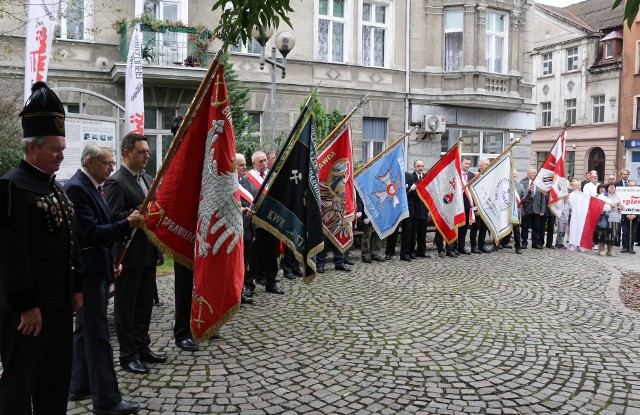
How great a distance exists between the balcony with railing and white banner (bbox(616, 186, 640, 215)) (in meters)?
12.1

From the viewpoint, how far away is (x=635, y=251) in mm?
14398

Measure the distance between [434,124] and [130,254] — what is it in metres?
16.7

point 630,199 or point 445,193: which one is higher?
point 445,193

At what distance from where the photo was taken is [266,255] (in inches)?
325

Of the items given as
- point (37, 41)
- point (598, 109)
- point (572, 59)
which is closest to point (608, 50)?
point (572, 59)

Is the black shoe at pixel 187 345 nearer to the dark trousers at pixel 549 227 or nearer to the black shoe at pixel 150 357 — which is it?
the black shoe at pixel 150 357

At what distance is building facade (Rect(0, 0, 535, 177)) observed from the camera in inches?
629

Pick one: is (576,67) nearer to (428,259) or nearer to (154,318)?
(428,259)

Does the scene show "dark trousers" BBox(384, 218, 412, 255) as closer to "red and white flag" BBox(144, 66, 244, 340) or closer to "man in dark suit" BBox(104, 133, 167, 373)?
"red and white flag" BBox(144, 66, 244, 340)

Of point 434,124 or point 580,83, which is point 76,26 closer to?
point 434,124

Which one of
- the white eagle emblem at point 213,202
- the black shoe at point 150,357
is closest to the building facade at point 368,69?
the white eagle emblem at point 213,202

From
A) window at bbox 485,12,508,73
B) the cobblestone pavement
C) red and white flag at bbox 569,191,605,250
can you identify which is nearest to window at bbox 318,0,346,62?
window at bbox 485,12,508,73

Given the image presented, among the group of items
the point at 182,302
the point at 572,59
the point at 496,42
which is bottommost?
the point at 182,302

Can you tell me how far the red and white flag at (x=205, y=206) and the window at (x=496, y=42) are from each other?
18856 millimetres
